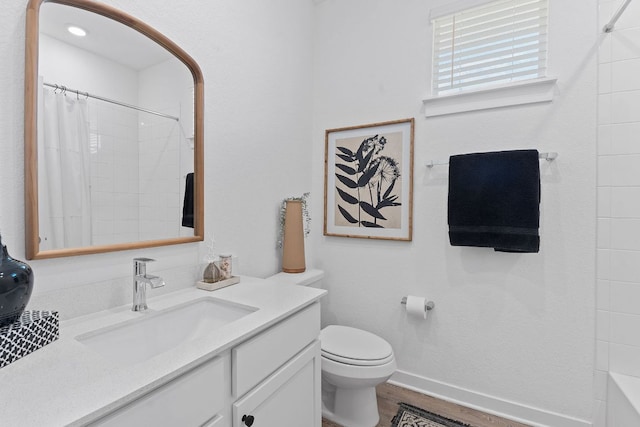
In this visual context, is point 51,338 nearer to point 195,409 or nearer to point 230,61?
point 195,409

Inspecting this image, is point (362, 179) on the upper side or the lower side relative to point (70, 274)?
upper

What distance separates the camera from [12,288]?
736 mm

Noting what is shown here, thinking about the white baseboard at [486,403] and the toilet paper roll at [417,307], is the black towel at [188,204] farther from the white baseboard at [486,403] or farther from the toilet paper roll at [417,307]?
the white baseboard at [486,403]

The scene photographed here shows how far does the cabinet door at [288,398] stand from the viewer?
3.13 ft

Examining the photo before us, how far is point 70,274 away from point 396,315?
5.55ft

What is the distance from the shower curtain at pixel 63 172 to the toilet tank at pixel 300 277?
98cm

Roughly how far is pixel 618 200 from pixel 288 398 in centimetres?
170

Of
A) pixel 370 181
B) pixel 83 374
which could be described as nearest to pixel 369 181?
pixel 370 181

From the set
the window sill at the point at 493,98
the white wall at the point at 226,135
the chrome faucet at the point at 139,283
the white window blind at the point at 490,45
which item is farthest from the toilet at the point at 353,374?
the white window blind at the point at 490,45

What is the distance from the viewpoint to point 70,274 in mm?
1014

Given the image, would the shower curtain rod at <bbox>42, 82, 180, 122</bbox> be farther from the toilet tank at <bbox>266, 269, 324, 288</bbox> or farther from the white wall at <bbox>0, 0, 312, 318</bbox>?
the toilet tank at <bbox>266, 269, 324, 288</bbox>

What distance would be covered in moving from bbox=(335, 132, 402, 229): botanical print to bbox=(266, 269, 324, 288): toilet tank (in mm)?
403

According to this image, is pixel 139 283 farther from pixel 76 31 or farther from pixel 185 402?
pixel 76 31

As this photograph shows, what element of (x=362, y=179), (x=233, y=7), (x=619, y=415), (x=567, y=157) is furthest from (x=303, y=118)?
(x=619, y=415)
